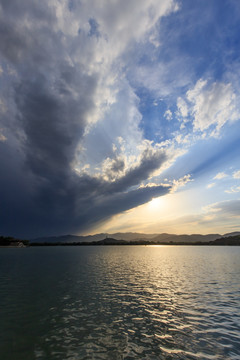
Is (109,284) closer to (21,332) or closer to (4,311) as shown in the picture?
(4,311)

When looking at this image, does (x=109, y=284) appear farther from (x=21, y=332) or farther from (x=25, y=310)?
(x=21, y=332)

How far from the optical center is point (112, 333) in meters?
16.7

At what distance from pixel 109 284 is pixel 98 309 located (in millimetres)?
14843

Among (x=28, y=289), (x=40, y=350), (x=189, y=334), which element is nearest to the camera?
(x=40, y=350)

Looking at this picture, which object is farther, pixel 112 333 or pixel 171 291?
pixel 171 291

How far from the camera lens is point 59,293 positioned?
3039cm

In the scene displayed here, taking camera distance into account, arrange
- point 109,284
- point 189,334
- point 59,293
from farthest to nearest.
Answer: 1. point 109,284
2. point 59,293
3. point 189,334

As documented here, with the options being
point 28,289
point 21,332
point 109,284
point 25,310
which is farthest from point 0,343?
point 109,284

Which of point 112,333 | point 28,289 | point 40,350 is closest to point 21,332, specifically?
point 40,350

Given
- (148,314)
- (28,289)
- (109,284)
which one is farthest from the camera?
(109,284)

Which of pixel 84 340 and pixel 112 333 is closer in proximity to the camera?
pixel 84 340

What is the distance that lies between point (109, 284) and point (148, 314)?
16990 mm

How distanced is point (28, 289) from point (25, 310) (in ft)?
39.1

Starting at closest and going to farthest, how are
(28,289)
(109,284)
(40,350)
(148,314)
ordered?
1. (40,350)
2. (148,314)
3. (28,289)
4. (109,284)
